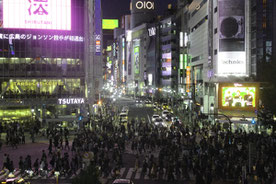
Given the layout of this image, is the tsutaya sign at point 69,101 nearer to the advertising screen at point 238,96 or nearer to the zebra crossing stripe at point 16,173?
the advertising screen at point 238,96

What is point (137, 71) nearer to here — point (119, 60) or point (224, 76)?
point (119, 60)

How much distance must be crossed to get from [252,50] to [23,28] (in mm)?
31258

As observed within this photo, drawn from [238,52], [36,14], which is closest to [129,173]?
[238,52]

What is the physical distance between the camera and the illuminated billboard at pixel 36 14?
49.1 meters

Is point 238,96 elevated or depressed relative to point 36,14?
depressed

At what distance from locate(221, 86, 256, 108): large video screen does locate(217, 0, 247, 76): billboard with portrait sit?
511cm

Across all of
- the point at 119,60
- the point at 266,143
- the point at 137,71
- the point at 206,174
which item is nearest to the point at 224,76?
the point at 266,143

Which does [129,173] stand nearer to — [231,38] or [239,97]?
[239,97]

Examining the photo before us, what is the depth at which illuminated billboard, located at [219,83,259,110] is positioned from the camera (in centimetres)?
4025

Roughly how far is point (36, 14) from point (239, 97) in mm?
29928

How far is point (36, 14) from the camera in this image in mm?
49625

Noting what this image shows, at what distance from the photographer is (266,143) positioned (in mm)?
23578

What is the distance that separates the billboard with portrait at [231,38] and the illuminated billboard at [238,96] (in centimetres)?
499

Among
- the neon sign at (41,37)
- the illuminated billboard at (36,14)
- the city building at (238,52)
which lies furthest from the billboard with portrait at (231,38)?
the illuminated billboard at (36,14)
